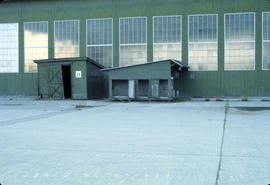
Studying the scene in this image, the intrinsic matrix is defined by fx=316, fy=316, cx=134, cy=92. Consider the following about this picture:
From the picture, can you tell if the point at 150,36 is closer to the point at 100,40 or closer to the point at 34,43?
the point at 100,40

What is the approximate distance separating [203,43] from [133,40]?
23.8 feet

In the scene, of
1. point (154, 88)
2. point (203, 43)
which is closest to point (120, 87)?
point (154, 88)

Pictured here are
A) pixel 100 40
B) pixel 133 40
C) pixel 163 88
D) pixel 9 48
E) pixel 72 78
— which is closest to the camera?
pixel 163 88

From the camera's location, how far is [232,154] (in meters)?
7.09

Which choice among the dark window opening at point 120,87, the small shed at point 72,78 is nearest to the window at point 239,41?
the dark window opening at point 120,87

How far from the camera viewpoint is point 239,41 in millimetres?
31078

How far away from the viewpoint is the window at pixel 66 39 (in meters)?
34.8

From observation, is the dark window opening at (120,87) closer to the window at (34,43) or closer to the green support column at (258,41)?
the window at (34,43)

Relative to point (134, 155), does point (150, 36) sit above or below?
above

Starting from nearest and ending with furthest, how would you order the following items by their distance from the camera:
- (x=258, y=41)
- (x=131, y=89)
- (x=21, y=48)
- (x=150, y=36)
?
(x=131, y=89), (x=258, y=41), (x=150, y=36), (x=21, y=48)

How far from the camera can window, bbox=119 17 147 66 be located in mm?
33125

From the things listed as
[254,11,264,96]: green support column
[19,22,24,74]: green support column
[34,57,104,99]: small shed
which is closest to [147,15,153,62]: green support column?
[34,57,104,99]: small shed

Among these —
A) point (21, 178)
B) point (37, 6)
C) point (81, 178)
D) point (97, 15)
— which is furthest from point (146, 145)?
point (37, 6)

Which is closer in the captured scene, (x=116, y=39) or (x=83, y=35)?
(x=116, y=39)
